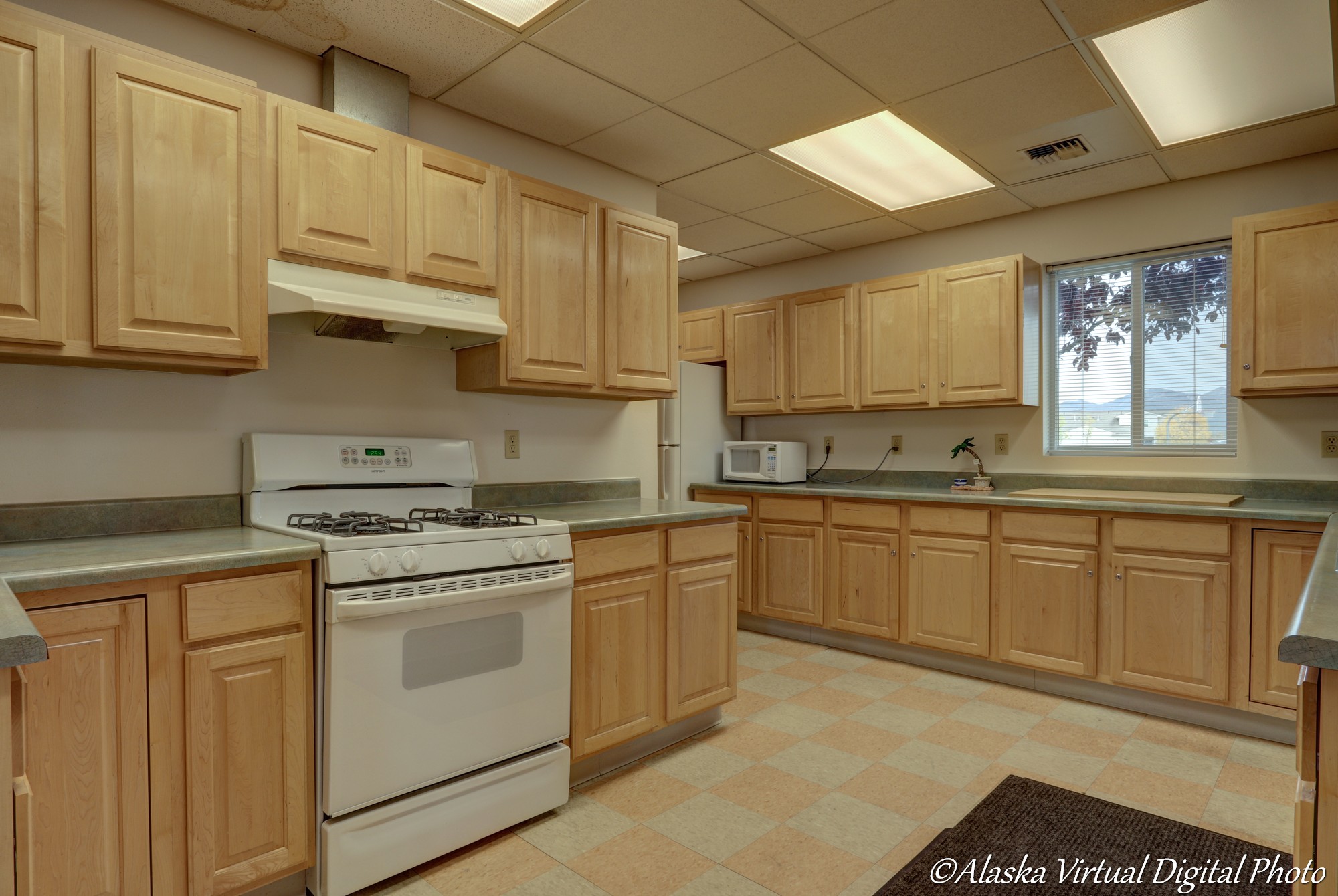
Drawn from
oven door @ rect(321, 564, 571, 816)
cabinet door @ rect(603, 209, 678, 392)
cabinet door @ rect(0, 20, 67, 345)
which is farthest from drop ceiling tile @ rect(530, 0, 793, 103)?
oven door @ rect(321, 564, 571, 816)

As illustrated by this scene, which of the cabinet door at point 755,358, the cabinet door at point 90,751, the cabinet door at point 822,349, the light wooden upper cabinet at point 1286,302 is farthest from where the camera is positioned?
the cabinet door at point 755,358

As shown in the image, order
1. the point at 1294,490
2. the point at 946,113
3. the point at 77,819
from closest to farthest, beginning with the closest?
1. the point at 77,819
2. the point at 946,113
3. the point at 1294,490

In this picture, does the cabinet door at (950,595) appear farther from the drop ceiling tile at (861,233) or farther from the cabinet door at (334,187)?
the cabinet door at (334,187)

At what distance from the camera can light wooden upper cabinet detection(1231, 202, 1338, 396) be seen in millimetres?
2979

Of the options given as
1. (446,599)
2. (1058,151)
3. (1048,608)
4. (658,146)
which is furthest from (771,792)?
(1058,151)

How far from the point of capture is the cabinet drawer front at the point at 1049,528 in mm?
3352

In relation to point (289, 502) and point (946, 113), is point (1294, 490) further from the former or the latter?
point (289, 502)

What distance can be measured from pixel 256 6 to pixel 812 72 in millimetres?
1796

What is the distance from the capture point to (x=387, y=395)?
2758mm

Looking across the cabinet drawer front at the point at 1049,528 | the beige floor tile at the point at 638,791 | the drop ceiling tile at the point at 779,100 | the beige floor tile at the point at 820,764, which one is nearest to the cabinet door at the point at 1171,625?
the cabinet drawer front at the point at 1049,528

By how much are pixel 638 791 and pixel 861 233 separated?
3370mm

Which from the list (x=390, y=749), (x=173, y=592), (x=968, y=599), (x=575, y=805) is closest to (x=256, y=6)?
(x=173, y=592)

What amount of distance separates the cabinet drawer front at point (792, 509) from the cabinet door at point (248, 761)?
3.02 metres

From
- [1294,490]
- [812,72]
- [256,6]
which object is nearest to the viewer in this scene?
[256,6]
